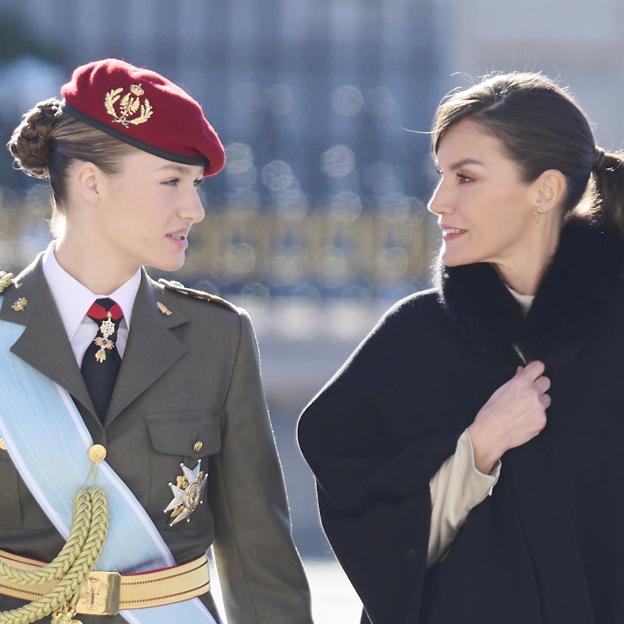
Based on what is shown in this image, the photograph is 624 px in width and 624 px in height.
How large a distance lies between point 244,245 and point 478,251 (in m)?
7.88

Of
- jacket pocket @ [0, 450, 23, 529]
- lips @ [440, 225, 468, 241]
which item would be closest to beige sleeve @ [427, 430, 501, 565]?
lips @ [440, 225, 468, 241]

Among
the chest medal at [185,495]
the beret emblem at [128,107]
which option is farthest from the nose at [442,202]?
the chest medal at [185,495]

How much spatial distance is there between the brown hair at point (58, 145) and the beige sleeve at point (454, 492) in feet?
2.81

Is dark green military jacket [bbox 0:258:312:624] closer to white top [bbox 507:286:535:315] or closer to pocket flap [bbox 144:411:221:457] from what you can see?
pocket flap [bbox 144:411:221:457]

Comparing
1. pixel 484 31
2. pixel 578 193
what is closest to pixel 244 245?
pixel 484 31

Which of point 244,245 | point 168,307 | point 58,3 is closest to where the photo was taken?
point 168,307

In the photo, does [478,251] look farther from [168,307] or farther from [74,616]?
[74,616]

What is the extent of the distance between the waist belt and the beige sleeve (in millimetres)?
492

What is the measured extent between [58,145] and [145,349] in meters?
0.42

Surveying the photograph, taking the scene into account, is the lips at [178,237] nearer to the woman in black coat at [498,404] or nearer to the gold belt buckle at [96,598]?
the woman in black coat at [498,404]

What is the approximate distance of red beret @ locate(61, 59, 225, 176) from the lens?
3273mm

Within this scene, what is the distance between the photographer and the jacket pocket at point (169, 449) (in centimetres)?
327

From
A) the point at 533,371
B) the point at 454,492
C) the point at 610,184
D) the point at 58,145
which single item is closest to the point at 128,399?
the point at 58,145

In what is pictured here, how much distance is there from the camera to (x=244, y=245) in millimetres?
11289
